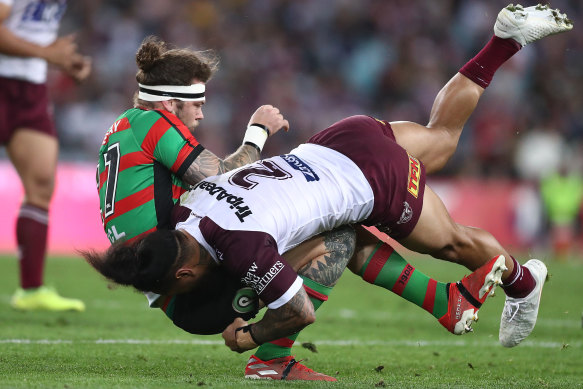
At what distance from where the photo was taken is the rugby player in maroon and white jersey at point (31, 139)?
706 centimetres

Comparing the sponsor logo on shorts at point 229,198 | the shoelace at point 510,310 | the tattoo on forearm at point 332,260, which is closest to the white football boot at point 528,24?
the shoelace at point 510,310

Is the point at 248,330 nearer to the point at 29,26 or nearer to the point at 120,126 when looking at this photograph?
the point at 120,126

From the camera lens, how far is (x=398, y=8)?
17.4 m

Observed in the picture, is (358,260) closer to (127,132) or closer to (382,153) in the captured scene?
(382,153)

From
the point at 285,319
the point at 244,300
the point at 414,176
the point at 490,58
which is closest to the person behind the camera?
the point at 285,319

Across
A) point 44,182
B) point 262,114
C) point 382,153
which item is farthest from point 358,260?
point 44,182

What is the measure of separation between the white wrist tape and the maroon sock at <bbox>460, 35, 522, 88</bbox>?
5.01 ft

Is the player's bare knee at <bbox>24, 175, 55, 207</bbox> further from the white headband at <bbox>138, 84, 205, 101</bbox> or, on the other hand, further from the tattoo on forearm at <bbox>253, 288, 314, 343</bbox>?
the tattoo on forearm at <bbox>253, 288, 314, 343</bbox>

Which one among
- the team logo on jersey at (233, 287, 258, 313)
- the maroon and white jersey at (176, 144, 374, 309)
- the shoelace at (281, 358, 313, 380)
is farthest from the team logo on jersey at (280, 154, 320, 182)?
the shoelace at (281, 358, 313, 380)

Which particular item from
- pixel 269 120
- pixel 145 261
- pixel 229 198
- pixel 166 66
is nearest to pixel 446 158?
pixel 269 120

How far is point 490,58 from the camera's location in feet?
18.6

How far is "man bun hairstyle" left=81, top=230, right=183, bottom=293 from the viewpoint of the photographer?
4168mm

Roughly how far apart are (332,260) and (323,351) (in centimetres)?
122

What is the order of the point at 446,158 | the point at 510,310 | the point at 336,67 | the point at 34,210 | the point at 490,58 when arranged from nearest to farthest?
the point at 510,310
the point at 446,158
the point at 490,58
the point at 34,210
the point at 336,67
